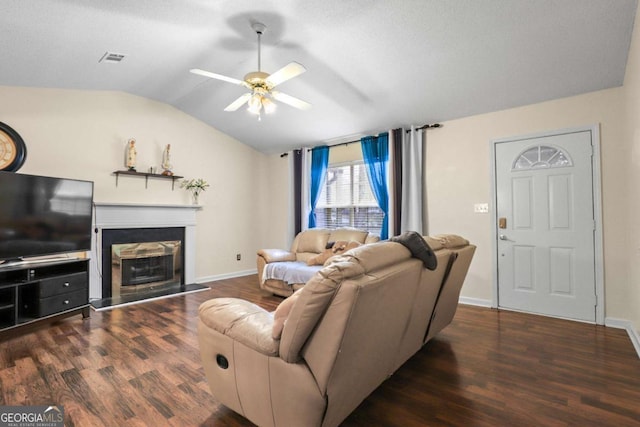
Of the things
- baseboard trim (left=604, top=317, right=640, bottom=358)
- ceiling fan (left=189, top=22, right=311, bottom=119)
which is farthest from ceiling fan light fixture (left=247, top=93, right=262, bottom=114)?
baseboard trim (left=604, top=317, right=640, bottom=358)

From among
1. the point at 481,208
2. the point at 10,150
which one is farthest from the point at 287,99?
the point at 10,150

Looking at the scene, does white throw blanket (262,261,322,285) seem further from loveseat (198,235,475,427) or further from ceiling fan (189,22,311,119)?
loveseat (198,235,475,427)

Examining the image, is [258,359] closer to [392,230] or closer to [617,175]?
[392,230]

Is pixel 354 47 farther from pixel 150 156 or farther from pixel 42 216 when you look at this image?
pixel 42 216

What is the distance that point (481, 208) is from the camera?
13.4 ft

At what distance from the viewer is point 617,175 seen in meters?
3.25

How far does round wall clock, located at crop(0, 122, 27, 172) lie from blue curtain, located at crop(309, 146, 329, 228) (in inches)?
159

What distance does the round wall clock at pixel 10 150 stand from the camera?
3668 millimetres

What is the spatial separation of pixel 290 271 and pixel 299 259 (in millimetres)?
859

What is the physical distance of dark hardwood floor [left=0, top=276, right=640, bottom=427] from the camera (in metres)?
1.81

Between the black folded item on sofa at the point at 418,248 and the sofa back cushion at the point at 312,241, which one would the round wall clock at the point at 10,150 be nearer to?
the sofa back cushion at the point at 312,241

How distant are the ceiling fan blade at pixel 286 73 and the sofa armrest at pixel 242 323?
1.89 meters

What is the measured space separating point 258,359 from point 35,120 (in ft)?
14.7

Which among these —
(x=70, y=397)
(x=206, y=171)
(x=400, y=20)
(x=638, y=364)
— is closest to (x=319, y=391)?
(x=70, y=397)
